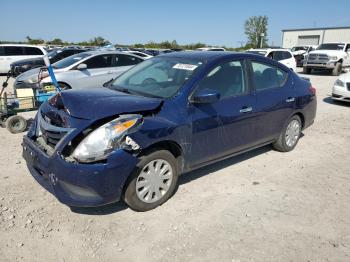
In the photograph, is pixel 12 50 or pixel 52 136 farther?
pixel 12 50

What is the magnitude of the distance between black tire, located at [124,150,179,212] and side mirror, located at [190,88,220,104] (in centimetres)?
68

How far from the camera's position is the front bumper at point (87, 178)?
3.00 m

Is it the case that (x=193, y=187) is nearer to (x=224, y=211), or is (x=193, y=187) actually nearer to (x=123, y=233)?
(x=224, y=211)

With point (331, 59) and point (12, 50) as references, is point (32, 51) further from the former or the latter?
point (331, 59)

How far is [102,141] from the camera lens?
306 centimetres

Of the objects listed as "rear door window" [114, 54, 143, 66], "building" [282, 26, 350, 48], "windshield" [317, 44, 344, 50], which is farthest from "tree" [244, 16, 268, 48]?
"rear door window" [114, 54, 143, 66]

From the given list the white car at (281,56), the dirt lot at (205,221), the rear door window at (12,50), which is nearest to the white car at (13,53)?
the rear door window at (12,50)

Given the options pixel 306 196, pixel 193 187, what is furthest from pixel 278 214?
pixel 193 187

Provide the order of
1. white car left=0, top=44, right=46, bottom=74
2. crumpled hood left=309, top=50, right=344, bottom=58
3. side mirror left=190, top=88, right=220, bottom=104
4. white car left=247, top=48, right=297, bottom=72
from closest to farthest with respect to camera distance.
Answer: side mirror left=190, top=88, right=220, bottom=104 < white car left=247, top=48, right=297, bottom=72 < white car left=0, top=44, right=46, bottom=74 < crumpled hood left=309, top=50, right=344, bottom=58

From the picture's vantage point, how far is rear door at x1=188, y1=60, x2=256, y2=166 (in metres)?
3.79

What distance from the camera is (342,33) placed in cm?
4800

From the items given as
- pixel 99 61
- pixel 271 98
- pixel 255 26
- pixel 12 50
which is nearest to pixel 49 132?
pixel 271 98

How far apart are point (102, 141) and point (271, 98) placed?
2733 millimetres

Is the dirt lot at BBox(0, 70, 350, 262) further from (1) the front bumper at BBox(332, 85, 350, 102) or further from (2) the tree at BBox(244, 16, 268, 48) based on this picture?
(2) the tree at BBox(244, 16, 268, 48)
